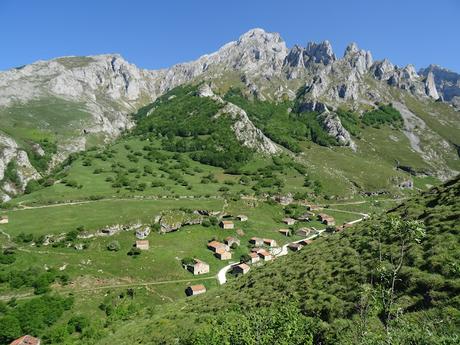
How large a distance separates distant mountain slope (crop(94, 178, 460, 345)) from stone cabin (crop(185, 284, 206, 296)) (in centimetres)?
2690

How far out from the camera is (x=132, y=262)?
9638 centimetres

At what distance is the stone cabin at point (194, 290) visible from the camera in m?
84.5

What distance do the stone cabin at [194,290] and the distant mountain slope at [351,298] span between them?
2690 cm

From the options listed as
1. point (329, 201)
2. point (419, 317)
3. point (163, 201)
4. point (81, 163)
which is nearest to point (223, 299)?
point (419, 317)

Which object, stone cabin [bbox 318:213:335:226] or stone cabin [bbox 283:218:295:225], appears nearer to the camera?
stone cabin [bbox 283:218:295:225]

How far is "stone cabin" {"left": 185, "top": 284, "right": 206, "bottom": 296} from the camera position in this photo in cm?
8449

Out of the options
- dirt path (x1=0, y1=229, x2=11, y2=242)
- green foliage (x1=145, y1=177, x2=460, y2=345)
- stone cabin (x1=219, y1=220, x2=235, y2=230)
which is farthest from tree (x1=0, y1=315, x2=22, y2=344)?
stone cabin (x1=219, y1=220, x2=235, y2=230)

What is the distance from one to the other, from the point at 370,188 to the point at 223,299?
164842mm

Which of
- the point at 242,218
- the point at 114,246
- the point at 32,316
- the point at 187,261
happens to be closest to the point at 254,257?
the point at 187,261

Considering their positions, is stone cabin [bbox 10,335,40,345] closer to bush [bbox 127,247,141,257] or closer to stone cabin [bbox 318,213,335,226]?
bush [bbox 127,247,141,257]

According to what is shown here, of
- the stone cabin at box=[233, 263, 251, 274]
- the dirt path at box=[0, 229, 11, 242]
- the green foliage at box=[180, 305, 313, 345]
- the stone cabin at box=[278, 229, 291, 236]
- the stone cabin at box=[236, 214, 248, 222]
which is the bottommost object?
the stone cabin at box=[233, 263, 251, 274]

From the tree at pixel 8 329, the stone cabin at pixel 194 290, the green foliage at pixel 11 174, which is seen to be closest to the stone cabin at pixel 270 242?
the stone cabin at pixel 194 290

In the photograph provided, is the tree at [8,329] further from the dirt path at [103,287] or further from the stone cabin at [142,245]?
the stone cabin at [142,245]

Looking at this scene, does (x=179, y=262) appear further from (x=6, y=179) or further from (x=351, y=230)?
(x=6, y=179)
